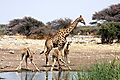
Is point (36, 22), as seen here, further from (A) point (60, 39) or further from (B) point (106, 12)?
(A) point (60, 39)

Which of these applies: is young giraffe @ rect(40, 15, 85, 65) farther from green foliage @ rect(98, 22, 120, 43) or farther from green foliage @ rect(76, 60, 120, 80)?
green foliage @ rect(98, 22, 120, 43)

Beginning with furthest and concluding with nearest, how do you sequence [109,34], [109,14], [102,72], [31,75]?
1. [109,14]
2. [109,34]
3. [31,75]
4. [102,72]

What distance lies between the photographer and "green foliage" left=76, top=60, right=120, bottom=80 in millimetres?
9344

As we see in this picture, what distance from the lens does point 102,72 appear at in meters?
9.75

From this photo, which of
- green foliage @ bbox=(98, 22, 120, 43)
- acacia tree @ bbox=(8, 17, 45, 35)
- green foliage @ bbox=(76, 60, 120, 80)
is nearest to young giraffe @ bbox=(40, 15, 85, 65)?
green foliage @ bbox=(76, 60, 120, 80)

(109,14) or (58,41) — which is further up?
(109,14)

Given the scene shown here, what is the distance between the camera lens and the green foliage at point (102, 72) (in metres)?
9.34

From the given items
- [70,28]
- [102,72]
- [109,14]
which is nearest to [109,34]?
[70,28]

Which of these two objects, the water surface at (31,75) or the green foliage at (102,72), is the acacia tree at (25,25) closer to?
the water surface at (31,75)

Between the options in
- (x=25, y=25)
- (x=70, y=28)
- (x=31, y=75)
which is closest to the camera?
(x=31, y=75)

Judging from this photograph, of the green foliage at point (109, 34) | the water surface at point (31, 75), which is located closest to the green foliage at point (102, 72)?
the water surface at point (31, 75)

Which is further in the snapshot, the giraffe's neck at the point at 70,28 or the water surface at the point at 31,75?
the giraffe's neck at the point at 70,28

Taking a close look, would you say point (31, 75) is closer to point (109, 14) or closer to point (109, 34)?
point (109, 34)

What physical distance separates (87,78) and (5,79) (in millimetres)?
6160
